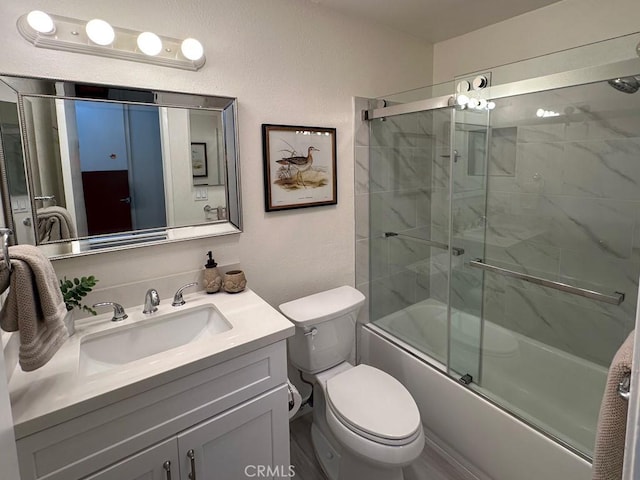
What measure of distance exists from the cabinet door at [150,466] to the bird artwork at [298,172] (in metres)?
1.24

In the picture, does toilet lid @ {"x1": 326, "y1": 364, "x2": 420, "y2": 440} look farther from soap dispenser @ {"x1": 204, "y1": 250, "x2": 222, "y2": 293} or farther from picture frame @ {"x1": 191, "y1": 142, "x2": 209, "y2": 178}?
picture frame @ {"x1": 191, "y1": 142, "x2": 209, "y2": 178}

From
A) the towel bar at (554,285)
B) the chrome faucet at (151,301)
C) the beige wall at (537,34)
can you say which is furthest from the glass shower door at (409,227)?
the chrome faucet at (151,301)

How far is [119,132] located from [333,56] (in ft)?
3.91

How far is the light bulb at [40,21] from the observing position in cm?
117

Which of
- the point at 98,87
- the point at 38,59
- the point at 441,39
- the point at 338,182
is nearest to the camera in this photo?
the point at 38,59

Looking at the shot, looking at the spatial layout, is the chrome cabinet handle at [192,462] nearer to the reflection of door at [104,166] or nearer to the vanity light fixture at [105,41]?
the reflection of door at [104,166]

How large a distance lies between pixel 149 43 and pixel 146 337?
1.15 meters

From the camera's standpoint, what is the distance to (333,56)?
1964mm

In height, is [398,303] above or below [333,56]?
below

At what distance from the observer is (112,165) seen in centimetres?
141

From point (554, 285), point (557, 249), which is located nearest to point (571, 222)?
point (557, 249)

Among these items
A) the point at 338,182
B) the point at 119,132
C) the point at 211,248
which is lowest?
the point at 211,248

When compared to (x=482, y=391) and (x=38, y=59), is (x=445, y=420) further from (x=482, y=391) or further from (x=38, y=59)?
(x=38, y=59)

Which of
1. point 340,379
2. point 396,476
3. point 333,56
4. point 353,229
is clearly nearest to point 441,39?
point 333,56
